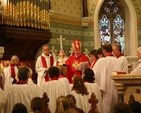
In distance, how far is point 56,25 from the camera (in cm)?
1254

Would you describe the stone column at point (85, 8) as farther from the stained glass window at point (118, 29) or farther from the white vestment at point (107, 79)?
the white vestment at point (107, 79)

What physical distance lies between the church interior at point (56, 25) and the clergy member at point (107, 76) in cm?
302

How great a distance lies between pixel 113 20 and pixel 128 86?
908cm

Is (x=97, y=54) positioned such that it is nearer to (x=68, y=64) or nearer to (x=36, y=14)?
(x=68, y=64)

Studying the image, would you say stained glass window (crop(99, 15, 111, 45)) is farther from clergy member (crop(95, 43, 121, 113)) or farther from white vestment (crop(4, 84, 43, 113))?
white vestment (crop(4, 84, 43, 113))

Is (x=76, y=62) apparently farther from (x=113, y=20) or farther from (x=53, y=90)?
(x=113, y=20)

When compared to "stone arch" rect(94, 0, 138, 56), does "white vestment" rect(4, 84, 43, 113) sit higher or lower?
lower

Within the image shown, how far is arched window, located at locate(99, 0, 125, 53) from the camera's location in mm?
14672

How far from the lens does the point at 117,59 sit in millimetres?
7105

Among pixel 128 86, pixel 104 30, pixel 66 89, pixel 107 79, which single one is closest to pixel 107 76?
pixel 107 79

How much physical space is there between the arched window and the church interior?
0.14ft

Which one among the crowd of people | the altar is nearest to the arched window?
the crowd of people

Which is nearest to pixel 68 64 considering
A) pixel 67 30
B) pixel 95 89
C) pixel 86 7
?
pixel 95 89

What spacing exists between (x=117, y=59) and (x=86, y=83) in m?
1.29
